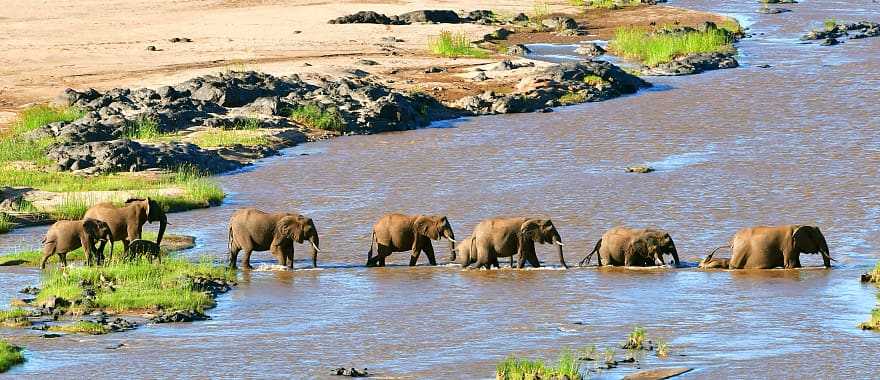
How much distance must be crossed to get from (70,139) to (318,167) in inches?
196

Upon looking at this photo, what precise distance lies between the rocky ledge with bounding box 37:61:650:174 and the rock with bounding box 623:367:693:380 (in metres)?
16.3

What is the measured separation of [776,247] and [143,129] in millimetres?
16351

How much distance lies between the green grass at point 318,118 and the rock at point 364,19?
49.7 ft

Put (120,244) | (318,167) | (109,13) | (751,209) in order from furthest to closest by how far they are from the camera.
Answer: (109,13) → (318,167) → (751,209) → (120,244)

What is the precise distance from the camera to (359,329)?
1647 cm

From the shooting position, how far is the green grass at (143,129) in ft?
105

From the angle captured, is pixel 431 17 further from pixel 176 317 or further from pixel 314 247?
pixel 176 317

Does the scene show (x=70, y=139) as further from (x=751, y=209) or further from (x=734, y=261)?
(x=734, y=261)

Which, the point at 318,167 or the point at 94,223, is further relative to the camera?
the point at 318,167

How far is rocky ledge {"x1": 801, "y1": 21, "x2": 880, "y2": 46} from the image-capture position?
50.7 meters

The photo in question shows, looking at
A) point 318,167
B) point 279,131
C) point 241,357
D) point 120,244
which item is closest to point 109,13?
point 279,131

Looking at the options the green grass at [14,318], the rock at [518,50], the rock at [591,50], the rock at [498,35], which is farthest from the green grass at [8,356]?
the rock at [498,35]

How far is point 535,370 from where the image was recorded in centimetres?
1369

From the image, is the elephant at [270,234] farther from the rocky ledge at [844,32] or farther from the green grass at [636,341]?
the rocky ledge at [844,32]
